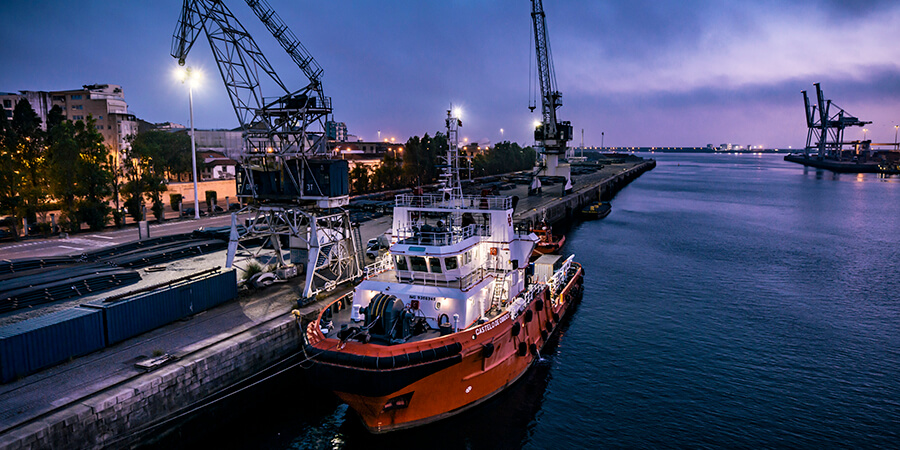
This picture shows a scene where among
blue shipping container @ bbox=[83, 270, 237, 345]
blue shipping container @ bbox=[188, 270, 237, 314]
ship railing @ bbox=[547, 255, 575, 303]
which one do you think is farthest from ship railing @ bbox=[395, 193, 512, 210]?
blue shipping container @ bbox=[83, 270, 237, 345]

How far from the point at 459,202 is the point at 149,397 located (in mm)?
15042

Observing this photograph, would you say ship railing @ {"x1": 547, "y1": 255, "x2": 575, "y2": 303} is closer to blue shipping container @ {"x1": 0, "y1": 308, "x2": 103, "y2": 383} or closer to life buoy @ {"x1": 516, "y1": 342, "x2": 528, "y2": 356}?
life buoy @ {"x1": 516, "y1": 342, "x2": 528, "y2": 356}

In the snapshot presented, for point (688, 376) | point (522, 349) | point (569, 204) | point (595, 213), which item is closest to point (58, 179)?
point (522, 349)

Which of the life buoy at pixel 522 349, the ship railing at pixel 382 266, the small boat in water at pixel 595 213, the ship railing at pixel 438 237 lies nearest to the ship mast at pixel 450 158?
the ship railing at pixel 438 237

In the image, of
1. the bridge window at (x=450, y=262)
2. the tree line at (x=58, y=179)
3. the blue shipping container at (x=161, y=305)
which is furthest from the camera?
the tree line at (x=58, y=179)

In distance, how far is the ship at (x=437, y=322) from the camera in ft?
51.5

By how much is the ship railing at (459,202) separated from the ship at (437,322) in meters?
0.07

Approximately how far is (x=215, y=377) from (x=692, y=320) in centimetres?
2674

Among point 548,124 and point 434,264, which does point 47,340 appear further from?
point 548,124

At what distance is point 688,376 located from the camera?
2227 cm

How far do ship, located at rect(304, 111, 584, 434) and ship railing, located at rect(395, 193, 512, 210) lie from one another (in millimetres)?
66

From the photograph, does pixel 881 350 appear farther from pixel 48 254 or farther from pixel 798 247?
pixel 48 254

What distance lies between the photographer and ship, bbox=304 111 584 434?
15703 millimetres

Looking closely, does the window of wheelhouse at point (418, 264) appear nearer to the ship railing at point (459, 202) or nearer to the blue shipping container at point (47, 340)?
the ship railing at point (459, 202)
